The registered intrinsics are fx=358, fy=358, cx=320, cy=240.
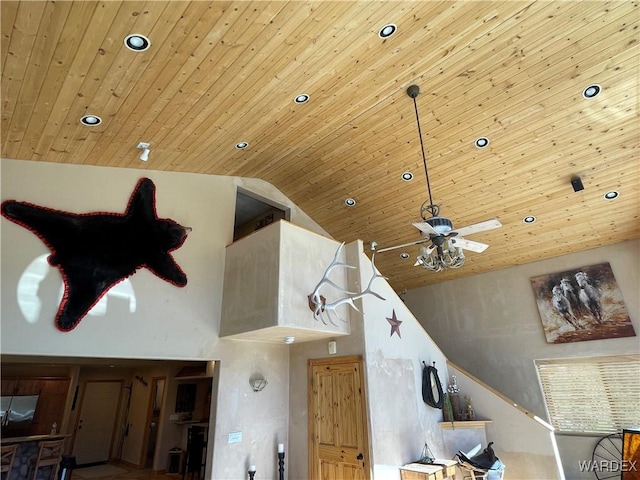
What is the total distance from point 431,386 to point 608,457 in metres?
3.24

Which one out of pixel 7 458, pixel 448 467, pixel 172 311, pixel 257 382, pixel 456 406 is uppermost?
pixel 172 311

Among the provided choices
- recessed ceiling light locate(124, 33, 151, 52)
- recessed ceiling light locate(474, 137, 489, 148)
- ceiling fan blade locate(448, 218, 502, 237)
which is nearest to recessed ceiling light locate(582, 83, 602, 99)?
recessed ceiling light locate(474, 137, 489, 148)

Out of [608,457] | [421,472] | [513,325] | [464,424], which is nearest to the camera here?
[421,472]

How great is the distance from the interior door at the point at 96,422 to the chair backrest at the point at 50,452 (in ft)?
8.78

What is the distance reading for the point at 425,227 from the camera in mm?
3426

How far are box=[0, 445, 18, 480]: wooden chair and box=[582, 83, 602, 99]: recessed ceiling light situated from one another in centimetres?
978

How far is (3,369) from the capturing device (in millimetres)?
7656

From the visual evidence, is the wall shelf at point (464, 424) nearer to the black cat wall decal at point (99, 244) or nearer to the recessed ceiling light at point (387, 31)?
the black cat wall decal at point (99, 244)

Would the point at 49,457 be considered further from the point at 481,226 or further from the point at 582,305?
the point at 582,305

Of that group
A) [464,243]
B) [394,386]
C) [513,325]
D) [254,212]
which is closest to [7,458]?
[254,212]

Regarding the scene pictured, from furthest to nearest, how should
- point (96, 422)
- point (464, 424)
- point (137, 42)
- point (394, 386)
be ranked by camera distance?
point (96, 422), point (464, 424), point (394, 386), point (137, 42)

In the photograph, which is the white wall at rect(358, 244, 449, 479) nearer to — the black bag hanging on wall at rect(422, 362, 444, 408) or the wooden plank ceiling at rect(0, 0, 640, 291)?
the black bag hanging on wall at rect(422, 362, 444, 408)

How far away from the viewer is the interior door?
859cm

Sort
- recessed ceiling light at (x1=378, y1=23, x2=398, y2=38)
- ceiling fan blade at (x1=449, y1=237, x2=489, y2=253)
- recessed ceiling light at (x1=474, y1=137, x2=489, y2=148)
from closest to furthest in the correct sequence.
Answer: recessed ceiling light at (x1=378, y1=23, x2=398, y2=38) → ceiling fan blade at (x1=449, y1=237, x2=489, y2=253) → recessed ceiling light at (x1=474, y1=137, x2=489, y2=148)
